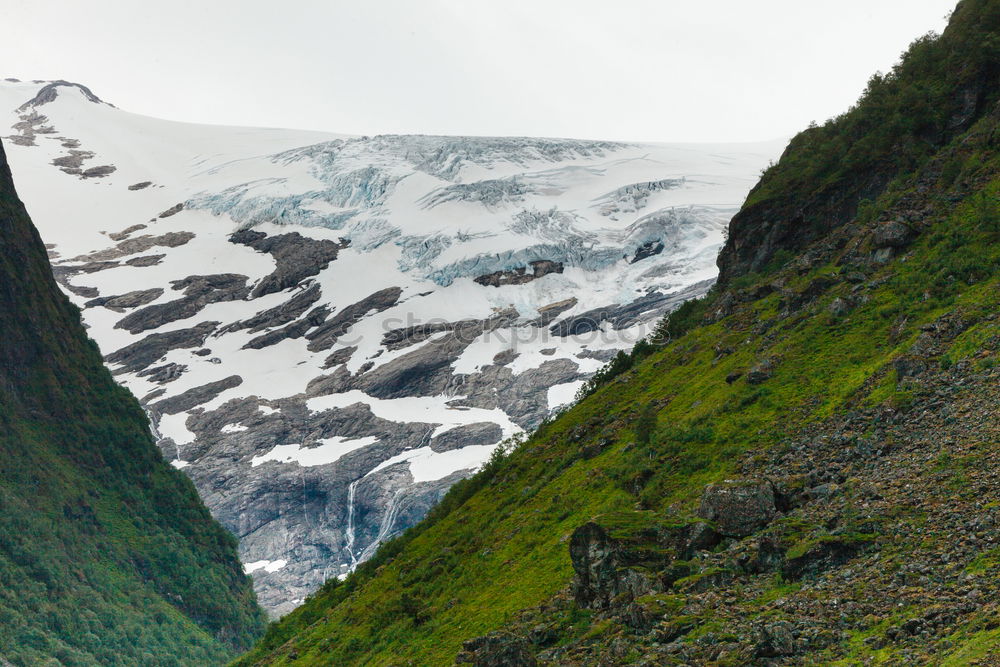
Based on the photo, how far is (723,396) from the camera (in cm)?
3938

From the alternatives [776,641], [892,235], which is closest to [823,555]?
[776,641]

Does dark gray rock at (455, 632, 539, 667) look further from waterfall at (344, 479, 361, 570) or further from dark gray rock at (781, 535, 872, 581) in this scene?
waterfall at (344, 479, 361, 570)

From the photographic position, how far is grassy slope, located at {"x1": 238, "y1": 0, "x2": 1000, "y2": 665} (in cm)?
3353

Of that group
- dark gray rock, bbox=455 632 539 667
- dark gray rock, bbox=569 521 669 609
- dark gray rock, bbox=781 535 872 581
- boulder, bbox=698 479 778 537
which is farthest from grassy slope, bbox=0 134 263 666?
dark gray rock, bbox=781 535 872 581

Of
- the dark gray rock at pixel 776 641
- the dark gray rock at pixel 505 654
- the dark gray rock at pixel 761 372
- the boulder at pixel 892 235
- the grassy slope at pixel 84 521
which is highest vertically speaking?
the boulder at pixel 892 235

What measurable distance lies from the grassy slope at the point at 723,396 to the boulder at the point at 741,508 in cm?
405

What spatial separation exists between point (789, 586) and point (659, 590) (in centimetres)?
384

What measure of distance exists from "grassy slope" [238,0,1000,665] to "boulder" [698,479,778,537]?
159 inches

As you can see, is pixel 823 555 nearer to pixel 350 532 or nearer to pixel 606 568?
pixel 606 568

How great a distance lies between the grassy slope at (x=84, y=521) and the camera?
107250 millimetres

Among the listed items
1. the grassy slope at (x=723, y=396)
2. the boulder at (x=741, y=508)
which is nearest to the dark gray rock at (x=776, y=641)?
the boulder at (x=741, y=508)

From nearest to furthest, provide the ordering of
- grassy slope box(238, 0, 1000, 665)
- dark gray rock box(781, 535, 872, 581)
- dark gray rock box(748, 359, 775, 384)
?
dark gray rock box(781, 535, 872, 581), grassy slope box(238, 0, 1000, 665), dark gray rock box(748, 359, 775, 384)

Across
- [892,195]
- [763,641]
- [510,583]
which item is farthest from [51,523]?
[763,641]

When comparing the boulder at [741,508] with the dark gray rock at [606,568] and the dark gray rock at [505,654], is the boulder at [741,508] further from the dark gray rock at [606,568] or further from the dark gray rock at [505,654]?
the dark gray rock at [505,654]
